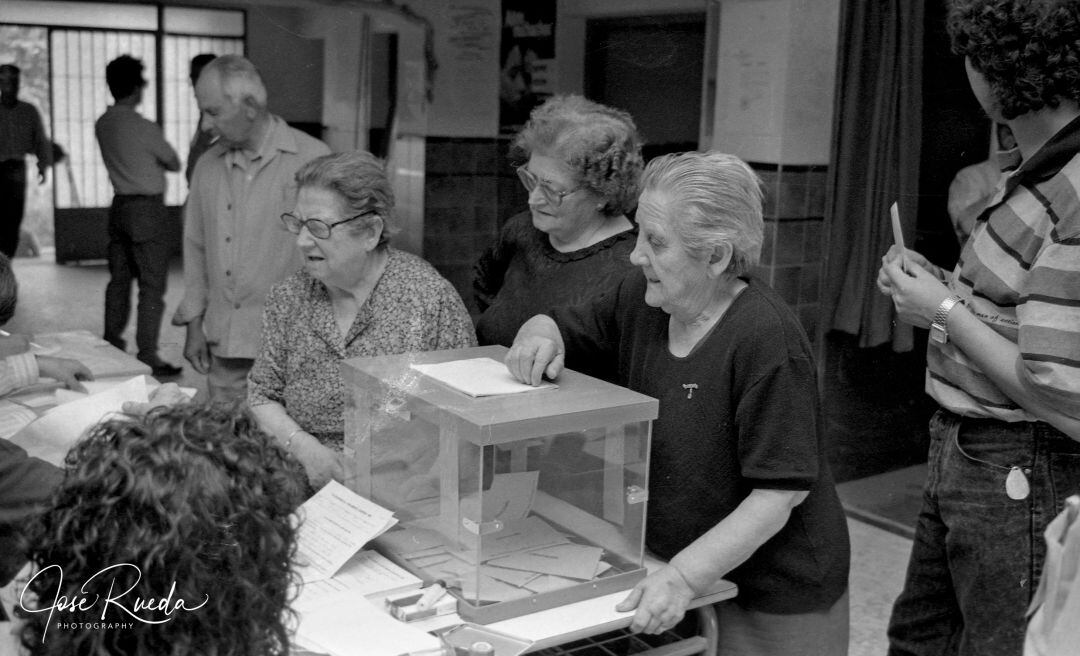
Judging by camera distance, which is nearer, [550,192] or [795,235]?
[550,192]

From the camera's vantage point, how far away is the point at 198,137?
3775 mm

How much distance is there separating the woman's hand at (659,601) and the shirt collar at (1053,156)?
3.23ft

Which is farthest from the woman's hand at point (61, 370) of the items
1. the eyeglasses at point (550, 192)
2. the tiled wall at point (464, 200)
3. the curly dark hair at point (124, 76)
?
the tiled wall at point (464, 200)

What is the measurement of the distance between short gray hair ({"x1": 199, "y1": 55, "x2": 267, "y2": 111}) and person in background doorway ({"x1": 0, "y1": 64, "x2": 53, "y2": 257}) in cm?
55

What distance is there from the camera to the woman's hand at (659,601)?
6.64 ft

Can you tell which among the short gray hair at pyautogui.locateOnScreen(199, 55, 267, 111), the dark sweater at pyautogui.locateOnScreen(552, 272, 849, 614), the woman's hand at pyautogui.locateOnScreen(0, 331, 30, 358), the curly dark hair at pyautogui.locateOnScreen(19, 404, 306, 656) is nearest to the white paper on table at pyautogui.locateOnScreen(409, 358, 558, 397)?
the dark sweater at pyautogui.locateOnScreen(552, 272, 849, 614)

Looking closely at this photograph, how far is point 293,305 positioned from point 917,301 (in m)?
1.46

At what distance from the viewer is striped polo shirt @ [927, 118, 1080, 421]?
1.93m

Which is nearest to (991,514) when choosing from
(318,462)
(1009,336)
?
(1009,336)

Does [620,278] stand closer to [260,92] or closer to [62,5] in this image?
[260,92]

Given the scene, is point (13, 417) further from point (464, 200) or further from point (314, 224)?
point (464, 200)

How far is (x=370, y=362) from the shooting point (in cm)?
232

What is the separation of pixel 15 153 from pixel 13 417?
3.95ft

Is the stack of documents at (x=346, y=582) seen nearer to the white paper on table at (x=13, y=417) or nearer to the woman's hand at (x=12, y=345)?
the white paper on table at (x=13, y=417)
